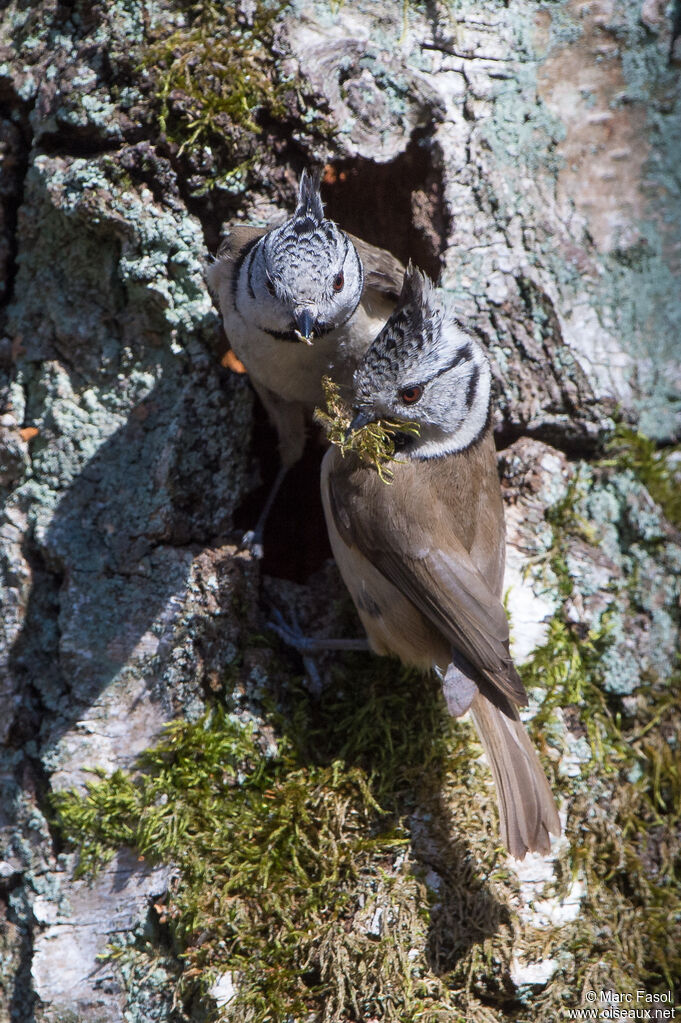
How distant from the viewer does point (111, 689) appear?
259cm

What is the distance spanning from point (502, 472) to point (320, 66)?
5.05ft

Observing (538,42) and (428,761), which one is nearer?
(428,761)

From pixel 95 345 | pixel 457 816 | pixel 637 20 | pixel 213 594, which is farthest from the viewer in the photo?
pixel 637 20

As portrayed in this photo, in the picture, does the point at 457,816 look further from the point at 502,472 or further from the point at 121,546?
the point at 121,546

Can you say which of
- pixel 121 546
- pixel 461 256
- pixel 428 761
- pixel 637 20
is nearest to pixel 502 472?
pixel 461 256

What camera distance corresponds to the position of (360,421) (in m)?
2.71

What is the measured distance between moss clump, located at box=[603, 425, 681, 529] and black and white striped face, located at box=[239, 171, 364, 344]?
1.13m

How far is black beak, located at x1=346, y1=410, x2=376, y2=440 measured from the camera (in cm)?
270

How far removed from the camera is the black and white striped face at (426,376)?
8.65 feet

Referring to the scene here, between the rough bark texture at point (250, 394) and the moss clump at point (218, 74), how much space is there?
12mm

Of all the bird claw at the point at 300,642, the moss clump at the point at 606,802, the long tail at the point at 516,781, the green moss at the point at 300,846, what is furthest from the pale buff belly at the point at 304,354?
the long tail at the point at 516,781

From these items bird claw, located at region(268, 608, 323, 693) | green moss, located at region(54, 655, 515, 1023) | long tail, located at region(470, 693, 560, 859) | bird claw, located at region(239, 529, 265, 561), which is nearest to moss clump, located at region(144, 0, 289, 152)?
bird claw, located at region(239, 529, 265, 561)

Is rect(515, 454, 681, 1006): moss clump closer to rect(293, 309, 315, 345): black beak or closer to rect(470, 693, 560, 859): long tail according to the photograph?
rect(470, 693, 560, 859): long tail

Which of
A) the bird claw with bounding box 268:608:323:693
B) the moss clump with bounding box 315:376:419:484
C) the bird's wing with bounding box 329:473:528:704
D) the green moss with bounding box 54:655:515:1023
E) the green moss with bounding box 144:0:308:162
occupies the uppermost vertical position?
the green moss with bounding box 144:0:308:162
